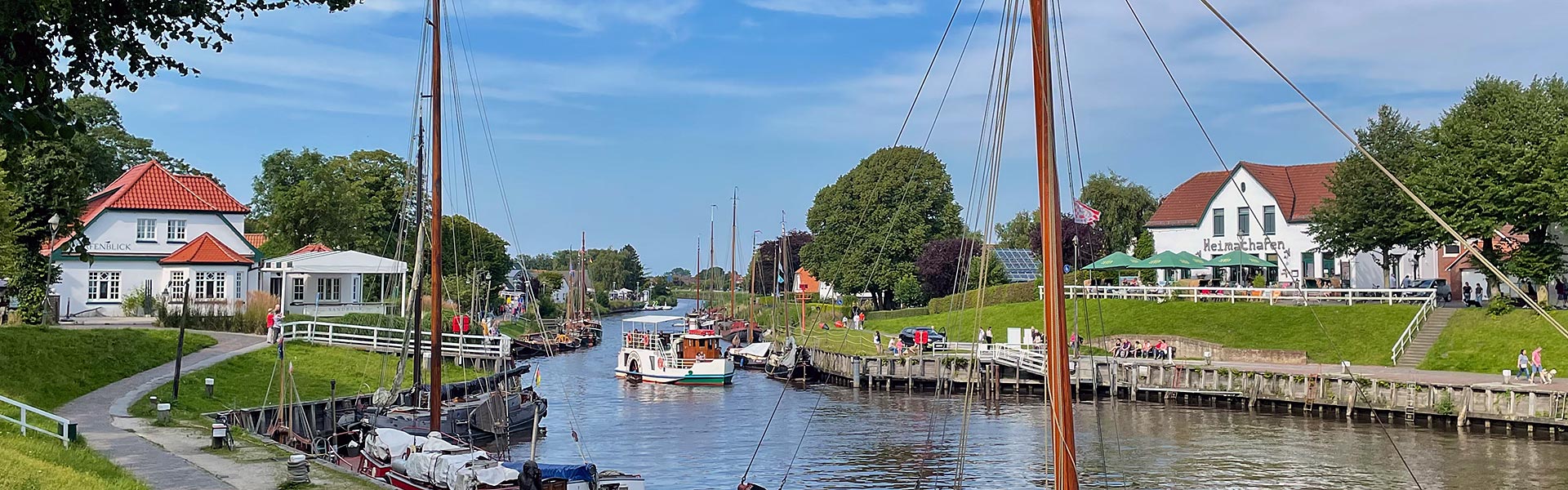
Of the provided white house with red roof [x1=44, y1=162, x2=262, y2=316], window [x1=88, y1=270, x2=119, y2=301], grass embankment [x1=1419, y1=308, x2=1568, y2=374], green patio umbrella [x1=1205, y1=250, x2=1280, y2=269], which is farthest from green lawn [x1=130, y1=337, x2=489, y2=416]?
green patio umbrella [x1=1205, y1=250, x2=1280, y2=269]

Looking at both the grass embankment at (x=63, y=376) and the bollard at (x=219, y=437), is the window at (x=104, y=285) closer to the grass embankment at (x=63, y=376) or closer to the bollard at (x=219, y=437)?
the grass embankment at (x=63, y=376)

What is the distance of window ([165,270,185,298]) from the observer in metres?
53.5

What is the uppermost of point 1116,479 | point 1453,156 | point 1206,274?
point 1453,156

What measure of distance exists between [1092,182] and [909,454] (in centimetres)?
7085

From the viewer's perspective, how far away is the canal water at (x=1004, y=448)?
1125 inches

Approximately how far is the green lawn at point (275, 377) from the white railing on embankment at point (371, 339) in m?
0.55

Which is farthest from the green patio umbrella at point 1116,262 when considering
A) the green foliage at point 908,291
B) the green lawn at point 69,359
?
the green lawn at point 69,359

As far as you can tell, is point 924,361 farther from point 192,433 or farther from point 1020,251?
point 1020,251

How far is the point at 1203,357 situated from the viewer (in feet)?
161

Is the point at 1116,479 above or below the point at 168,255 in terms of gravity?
Result: below

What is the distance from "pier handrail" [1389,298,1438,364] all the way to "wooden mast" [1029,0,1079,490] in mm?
38045

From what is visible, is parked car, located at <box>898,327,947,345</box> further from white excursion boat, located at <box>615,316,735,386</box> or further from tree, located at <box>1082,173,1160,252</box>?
tree, located at <box>1082,173,1160,252</box>

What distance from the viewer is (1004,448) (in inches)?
1342

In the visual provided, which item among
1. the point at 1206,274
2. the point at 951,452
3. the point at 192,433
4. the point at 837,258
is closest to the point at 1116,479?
the point at 951,452
